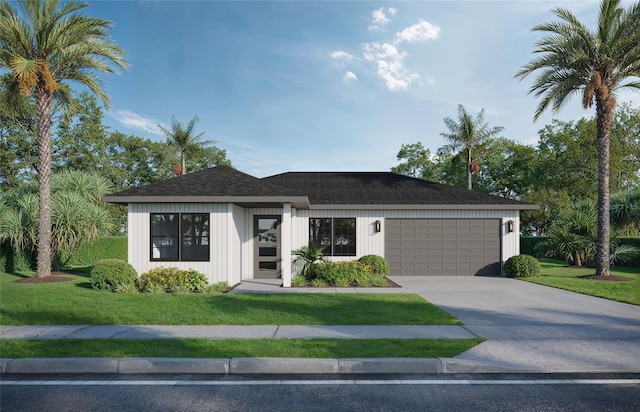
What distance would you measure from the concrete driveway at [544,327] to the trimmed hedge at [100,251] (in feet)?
57.8

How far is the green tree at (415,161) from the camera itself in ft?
148

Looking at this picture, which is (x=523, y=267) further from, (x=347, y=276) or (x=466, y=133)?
(x=466, y=133)

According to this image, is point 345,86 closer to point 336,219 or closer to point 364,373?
point 336,219

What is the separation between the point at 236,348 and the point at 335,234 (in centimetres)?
1126

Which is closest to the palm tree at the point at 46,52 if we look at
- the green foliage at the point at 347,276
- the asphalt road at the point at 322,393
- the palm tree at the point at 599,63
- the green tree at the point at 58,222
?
the green tree at the point at 58,222

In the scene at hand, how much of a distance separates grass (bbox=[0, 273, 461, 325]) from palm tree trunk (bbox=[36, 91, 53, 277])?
297 centimetres

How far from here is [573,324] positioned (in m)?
7.63

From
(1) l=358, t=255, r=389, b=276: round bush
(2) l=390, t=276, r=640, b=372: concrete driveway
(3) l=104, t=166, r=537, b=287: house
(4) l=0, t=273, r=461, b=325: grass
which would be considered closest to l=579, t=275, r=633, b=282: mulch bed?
(3) l=104, t=166, r=537, b=287: house

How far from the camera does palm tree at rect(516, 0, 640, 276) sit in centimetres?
1412

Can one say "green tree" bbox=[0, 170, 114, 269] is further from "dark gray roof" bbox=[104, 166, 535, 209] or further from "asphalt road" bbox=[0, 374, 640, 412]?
"asphalt road" bbox=[0, 374, 640, 412]

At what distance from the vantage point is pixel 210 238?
12555 mm

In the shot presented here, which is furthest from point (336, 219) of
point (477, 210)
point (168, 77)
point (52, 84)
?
point (168, 77)

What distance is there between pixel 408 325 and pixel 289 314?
8.15 feet

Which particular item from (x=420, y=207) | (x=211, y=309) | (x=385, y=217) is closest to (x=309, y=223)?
(x=385, y=217)
